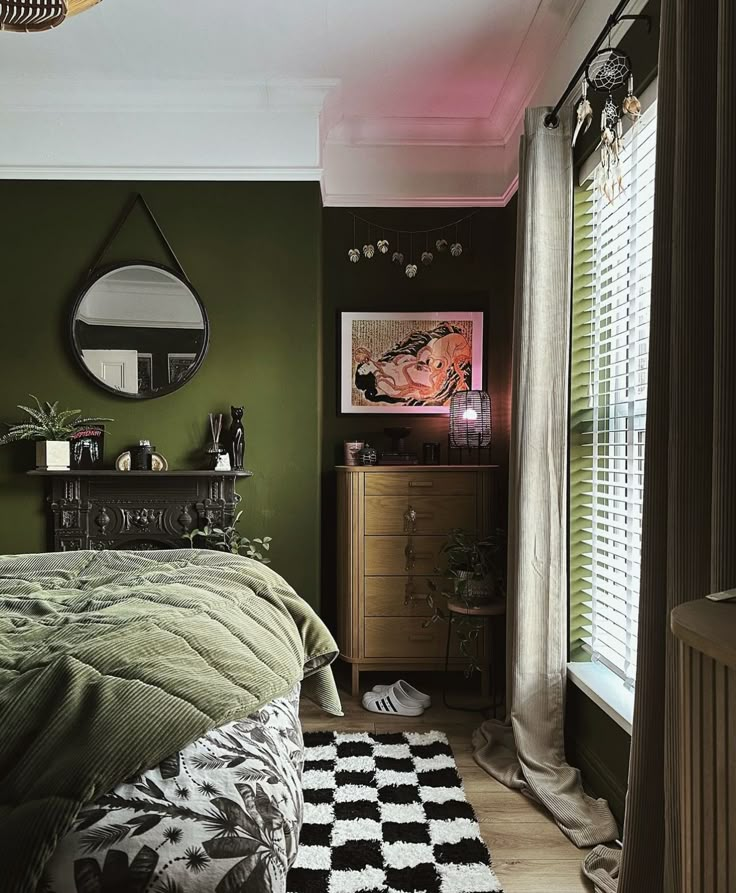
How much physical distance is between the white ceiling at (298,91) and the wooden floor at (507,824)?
2.64m

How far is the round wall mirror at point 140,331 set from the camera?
359 centimetres

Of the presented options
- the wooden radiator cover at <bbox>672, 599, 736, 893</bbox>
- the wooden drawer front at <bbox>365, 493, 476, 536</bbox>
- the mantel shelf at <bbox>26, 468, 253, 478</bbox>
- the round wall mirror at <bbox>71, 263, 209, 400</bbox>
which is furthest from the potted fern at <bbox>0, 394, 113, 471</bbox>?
the wooden radiator cover at <bbox>672, 599, 736, 893</bbox>

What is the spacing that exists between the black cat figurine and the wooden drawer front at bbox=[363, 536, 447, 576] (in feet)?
2.40

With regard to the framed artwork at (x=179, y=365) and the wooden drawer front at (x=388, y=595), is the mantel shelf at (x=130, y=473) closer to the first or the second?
the framed artwork at (x=179, y=365)

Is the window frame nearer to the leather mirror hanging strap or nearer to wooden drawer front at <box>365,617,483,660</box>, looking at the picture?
wooden drawer front at <box>365,617,483,660</box>

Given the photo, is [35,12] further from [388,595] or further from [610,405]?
[388,595]

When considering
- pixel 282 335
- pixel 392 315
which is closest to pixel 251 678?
pixel 282 335

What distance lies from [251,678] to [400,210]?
3207 millimetres

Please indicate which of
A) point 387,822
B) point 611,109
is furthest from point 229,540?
point 611,109

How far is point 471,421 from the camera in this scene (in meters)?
3.70

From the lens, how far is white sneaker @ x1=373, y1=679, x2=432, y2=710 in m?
3.40

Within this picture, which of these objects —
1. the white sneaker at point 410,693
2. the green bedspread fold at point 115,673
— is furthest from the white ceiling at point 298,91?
the white sneaker at point 410,693

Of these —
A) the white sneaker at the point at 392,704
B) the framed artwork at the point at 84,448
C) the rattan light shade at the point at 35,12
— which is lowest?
the white sneaker at the point at 392,704

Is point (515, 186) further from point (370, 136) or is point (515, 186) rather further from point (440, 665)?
point (440, 665)
